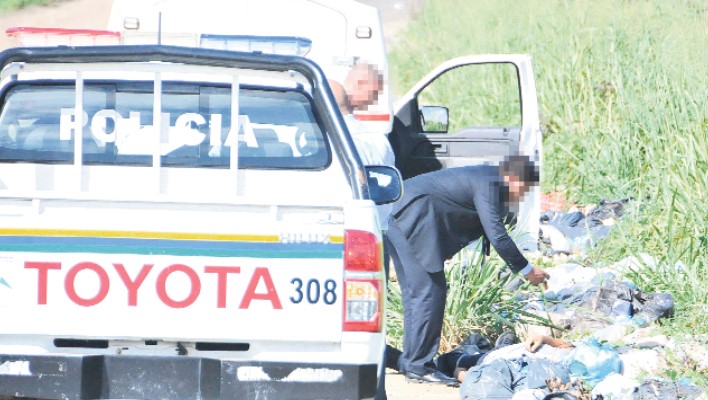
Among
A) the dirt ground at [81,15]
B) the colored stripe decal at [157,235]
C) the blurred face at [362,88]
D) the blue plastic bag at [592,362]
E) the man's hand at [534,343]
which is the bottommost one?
the blue plastic bag at [592,362]

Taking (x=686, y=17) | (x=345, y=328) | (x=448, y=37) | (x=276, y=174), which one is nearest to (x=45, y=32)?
(x=276, y=174)

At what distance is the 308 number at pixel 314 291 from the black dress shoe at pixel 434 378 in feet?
7.86

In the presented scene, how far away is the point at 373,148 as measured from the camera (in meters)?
7.58

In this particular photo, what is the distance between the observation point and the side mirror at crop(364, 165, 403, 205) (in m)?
6.20

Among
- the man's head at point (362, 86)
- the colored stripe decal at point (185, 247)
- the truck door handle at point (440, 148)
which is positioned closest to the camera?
the colored stripe decal at point (185, 247)

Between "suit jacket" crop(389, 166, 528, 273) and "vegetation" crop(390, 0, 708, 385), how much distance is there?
31.4 inches

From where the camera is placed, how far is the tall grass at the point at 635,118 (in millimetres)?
9047

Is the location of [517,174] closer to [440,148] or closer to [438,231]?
[438,231]

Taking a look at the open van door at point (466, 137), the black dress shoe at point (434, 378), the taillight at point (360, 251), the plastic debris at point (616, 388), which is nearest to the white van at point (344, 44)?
the open van door at point (466, 137)

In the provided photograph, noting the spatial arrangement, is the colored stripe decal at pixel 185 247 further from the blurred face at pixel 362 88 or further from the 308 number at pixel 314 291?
the blurred face at pixel 362 88

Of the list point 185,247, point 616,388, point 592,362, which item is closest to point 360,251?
point 185,247

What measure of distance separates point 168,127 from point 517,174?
6.46ft

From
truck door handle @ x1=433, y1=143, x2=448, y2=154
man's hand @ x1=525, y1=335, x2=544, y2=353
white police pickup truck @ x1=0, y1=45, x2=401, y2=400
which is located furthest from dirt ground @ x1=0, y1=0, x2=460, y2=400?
white police pickup truck @ x1=0, y1=45, x2=401, y2=400

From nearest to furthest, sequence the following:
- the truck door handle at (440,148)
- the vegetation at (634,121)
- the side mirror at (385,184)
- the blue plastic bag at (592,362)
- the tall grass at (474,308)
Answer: the side mirror at (385,184) → the blue plastic bag at (592,362) → the tall grass at (474,308) → the vegetation at (634,121) → the truck door handle at (440,148)
